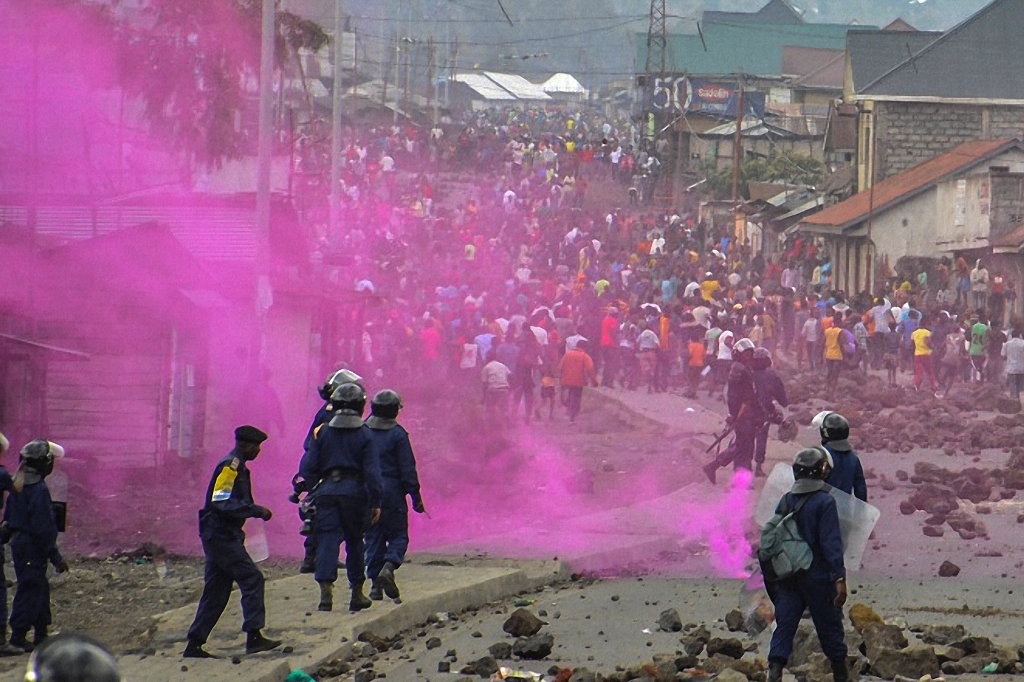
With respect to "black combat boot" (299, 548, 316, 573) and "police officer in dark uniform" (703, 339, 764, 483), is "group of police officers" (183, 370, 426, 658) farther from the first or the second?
"police officer in dark uniform" (703, 339, 764, 483)

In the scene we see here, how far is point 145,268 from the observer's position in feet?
63.1

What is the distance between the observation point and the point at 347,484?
415 inches

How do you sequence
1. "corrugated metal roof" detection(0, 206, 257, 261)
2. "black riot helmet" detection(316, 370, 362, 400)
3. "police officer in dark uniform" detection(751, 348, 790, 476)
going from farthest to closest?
"corrugated metal roof" detection(0, 206, 257, 261) < "police officer in dark uniform" detection(751, 348, 790, 476) < "black riot helmet" detection(316, 370, 362, 400)

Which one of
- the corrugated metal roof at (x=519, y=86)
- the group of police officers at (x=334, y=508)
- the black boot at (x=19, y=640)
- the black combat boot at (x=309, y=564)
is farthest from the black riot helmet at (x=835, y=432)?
the corrugated metal roof at (x=519, y=86)

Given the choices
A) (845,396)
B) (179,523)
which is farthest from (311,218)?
(179,523)

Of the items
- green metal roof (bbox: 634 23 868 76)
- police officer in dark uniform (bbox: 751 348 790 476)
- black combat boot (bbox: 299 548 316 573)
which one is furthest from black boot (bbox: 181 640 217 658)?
green metal roof (bbox: 634 23 868 76)

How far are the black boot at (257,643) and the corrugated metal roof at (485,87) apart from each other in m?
120

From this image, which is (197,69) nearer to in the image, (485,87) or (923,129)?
(923,129)

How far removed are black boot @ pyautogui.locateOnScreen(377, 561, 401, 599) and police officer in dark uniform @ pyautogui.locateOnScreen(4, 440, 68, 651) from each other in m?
1.91

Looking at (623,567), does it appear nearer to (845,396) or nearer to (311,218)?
(845,396)

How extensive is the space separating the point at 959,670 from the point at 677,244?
36.5 m

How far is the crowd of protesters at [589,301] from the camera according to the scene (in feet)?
89.9

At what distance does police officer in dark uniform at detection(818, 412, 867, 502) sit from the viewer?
396 inches

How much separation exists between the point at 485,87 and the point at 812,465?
125 m
